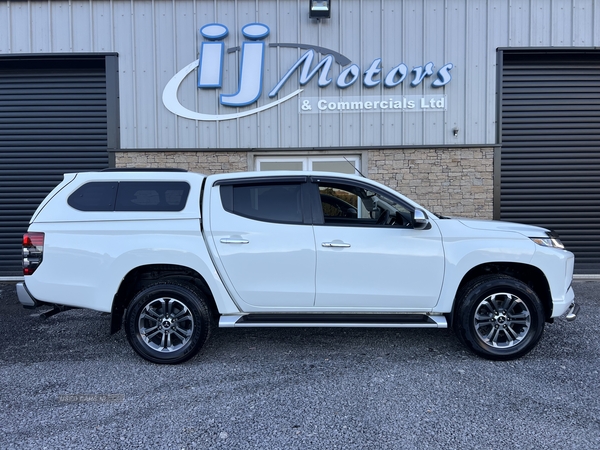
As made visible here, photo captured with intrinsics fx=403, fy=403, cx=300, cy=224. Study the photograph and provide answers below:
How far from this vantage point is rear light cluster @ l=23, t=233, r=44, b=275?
3.77m

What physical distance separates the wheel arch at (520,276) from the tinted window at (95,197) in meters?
3.49

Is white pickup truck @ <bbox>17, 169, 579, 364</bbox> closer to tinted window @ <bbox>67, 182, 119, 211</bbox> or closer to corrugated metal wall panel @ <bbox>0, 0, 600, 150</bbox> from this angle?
tinted window @ <bbox>67, 182, 119, 211</bbox>

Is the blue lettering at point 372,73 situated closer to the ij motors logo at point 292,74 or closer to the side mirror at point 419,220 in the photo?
the ij motors logo at point 292,74

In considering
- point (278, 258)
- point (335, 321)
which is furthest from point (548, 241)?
point (278, 258)

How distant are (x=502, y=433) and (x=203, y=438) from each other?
6.63 ft

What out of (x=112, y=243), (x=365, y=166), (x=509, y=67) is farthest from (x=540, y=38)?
(x=112, y=243)

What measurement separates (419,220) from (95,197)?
3.11 meters

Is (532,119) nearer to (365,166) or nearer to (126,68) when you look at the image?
(365,166)

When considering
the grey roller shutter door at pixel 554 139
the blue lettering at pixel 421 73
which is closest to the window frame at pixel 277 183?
the blue lettering at pixel 421 73

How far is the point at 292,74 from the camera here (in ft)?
25.0

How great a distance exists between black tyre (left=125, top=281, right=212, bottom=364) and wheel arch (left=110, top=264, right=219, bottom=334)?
0.44 ft

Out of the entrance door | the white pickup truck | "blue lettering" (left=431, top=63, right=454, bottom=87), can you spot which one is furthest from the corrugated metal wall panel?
the white pickup truck

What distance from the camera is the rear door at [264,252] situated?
3816 millimetres

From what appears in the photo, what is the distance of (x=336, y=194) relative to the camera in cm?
417
